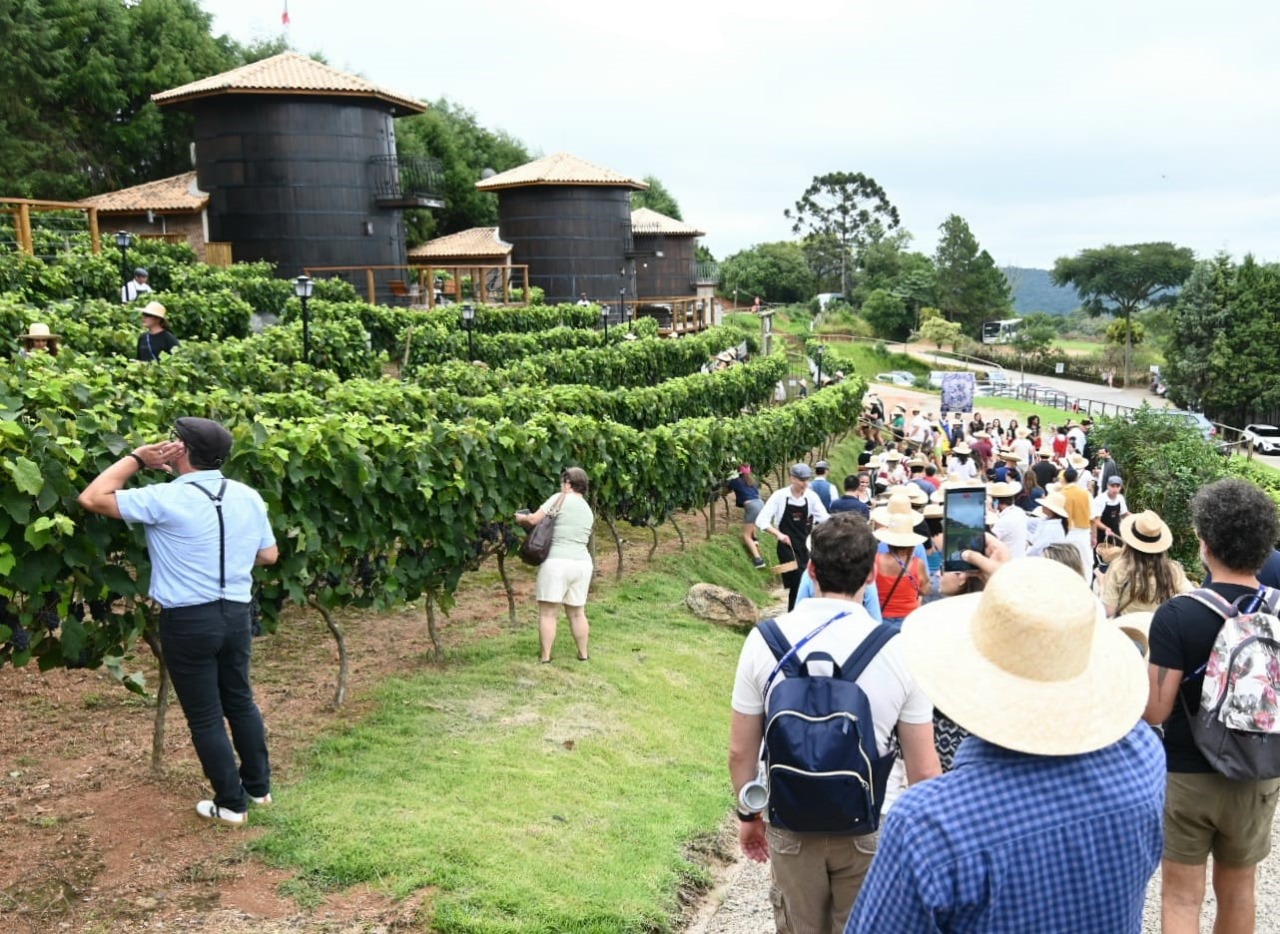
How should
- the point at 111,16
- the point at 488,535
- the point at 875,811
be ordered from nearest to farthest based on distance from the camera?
the point at 875,811 → the point at 488,535 → the point at 111,16

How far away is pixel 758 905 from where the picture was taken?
5246 millimetres

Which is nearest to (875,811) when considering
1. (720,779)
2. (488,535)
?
(720,779)

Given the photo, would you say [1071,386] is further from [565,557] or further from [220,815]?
[220,815]

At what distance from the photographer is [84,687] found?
24.0 feet

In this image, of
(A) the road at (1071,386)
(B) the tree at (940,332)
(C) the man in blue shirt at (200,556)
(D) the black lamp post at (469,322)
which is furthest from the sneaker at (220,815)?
(B) the tree at (940,332)

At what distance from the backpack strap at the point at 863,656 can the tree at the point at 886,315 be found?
8290 cm

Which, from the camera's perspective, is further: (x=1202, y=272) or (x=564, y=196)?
(x=1202, y=272)

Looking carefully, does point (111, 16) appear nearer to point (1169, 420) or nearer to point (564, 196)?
point (564, 196)

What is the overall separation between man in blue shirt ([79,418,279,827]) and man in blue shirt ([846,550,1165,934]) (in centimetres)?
346

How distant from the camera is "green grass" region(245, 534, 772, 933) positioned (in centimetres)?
485

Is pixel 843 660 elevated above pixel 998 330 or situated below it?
above

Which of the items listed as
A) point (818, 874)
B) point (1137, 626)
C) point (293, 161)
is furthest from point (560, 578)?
point (293, 161)

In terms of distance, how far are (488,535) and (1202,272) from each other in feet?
182

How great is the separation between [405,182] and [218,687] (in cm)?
3107
